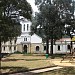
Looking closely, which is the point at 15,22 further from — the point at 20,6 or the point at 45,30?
the point at 45,30

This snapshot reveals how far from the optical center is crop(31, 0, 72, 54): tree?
5138 cm

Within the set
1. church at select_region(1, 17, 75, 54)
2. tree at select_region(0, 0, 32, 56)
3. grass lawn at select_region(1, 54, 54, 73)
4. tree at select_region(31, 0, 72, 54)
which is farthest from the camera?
church at select_region(1, 17, 75, 54)

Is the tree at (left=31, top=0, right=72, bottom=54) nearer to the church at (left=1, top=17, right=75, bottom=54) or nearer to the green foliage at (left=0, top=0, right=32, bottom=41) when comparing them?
the green foliage at (left=0, top=0, right=32, bottom=41)

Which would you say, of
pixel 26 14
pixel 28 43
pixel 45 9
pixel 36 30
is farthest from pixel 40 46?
pixel 26 14

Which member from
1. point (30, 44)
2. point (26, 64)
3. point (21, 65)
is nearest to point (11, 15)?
point (21, 65)

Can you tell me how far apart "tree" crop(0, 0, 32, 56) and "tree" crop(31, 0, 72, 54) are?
2859 cm

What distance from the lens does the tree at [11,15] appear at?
19.5 metres

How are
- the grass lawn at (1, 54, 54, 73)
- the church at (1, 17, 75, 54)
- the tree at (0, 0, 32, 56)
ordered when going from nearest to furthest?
the tree at (0, 0, 32, 56)
the grass lawn at (1, 54, 54, 73)
the church at (1, 17, 75, 54)

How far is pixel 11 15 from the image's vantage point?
22.1 m

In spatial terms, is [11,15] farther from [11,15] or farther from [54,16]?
[54,16]

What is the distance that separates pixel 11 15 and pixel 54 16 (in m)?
30.2

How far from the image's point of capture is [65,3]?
5247 cm

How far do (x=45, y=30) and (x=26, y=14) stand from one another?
99.3 ft

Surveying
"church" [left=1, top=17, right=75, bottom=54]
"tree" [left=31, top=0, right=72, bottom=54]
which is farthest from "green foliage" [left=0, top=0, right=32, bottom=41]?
"church" [left=1, top=17, right=75, bottom=54]
